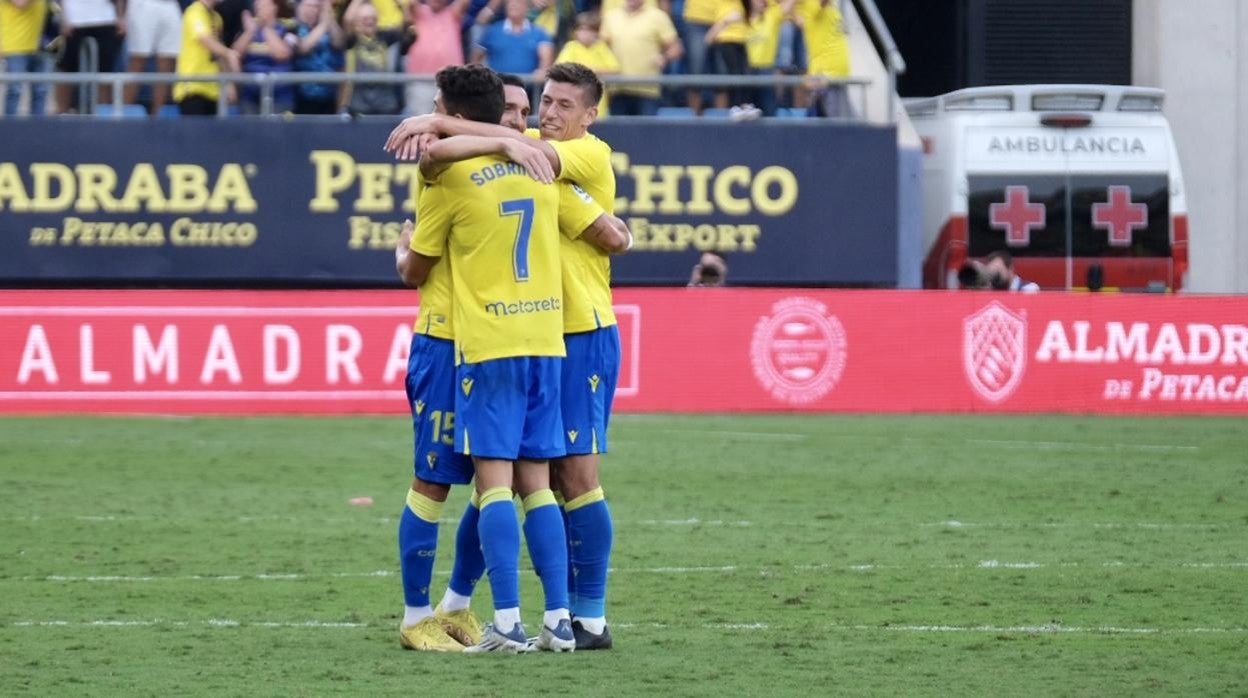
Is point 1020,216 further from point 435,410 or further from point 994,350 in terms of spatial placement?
point 435,410

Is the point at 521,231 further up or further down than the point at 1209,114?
further down

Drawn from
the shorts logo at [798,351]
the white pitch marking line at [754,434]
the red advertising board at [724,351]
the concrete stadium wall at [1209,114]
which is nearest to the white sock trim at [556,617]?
the white pitch marking line at [754,434]

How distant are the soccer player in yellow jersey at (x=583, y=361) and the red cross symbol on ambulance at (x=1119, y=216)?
1577 centimetres

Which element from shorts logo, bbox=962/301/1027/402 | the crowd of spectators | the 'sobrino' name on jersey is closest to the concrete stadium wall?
the crowd of spectators

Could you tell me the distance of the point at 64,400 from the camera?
1922 cm

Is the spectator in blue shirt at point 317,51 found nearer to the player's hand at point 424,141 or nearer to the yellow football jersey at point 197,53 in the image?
the yellow football jersey at point 197,53

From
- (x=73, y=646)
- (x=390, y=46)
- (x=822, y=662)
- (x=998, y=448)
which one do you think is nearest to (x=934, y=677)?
(x=822, y=662)

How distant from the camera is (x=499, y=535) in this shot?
24.0ft

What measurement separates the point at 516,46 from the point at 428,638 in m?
13.9

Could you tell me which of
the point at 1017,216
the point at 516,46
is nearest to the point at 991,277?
the point at 1017,216

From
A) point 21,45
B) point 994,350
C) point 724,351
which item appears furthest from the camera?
point 21,45

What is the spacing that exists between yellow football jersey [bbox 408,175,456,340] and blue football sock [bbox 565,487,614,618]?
2.50 feet

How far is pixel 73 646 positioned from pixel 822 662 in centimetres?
259

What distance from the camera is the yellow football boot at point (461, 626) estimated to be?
25.3ft
